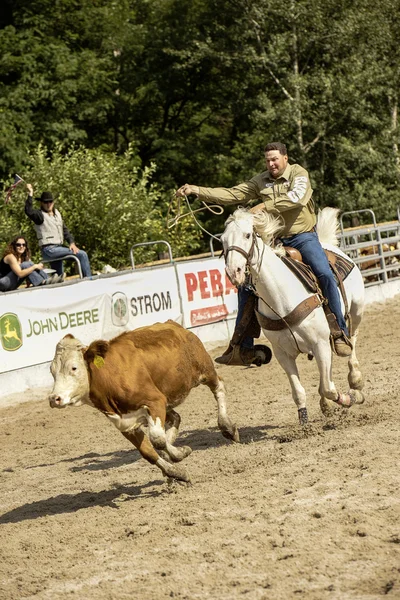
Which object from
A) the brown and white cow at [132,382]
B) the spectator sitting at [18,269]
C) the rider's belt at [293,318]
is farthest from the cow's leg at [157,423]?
the spectator sitting at [18,269]

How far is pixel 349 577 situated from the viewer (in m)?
5.01

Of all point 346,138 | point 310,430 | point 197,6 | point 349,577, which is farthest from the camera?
point 197,6

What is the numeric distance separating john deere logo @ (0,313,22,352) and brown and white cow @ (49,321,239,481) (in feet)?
18.4

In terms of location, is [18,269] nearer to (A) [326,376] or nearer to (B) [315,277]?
(B) [315,277]

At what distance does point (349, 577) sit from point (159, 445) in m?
2.51

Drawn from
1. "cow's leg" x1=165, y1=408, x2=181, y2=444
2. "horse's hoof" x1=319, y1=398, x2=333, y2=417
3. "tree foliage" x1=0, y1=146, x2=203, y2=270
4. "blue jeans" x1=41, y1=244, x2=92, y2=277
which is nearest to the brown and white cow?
"cow's leg" x1=165, y1=408, x2=181, y2=444

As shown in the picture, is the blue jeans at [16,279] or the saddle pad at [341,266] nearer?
the saddle pad at [341,266]

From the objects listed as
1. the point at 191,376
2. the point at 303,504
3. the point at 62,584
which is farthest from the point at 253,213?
the point at 62,584

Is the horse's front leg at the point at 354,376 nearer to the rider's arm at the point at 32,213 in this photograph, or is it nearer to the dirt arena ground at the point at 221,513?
the dirt arena ground at the point at 221,513

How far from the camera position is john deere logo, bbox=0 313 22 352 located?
13.1 meters

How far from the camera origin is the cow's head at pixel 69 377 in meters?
6.91

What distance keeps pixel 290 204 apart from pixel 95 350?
241 centimetres

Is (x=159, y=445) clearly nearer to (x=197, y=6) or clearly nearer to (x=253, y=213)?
(x=253, y=213)

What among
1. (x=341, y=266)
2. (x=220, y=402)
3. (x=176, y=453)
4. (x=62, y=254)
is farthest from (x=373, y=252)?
(x=176, y=453)
